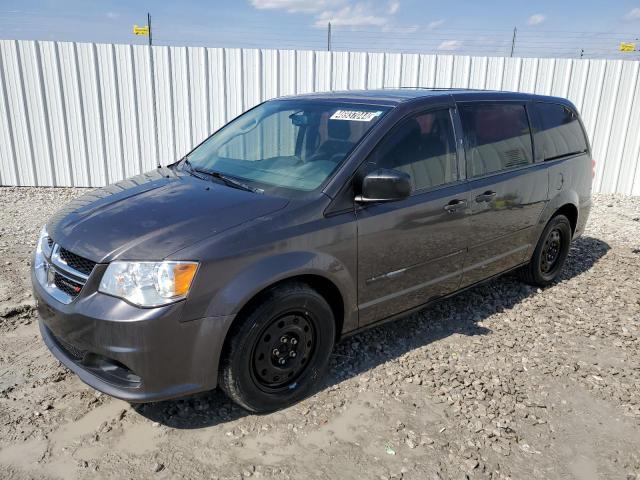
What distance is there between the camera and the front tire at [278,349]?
272cm

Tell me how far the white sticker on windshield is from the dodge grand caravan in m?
0.02

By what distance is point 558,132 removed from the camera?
4.83 m

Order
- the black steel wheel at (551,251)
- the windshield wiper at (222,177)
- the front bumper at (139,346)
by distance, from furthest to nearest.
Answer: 1. the black steel wheel at (551,251)
2. the windshield wiper at (222,177)
3. the front bumper at (139,346)

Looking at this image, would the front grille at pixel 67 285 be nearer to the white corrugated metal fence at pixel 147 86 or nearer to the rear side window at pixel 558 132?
the rear side window at pixel 558 132

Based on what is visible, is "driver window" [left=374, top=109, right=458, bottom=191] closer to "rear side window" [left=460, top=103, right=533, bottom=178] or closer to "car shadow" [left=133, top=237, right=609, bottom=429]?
"rear side window" [left=460, top=103, right=533, bottom=178]

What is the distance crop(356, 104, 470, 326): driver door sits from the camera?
3.23m

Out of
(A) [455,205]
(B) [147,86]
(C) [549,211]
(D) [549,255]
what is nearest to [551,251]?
(D) [549,255]

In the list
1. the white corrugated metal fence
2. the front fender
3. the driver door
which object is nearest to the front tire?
the front fender

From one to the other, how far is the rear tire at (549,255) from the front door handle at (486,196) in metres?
1.13

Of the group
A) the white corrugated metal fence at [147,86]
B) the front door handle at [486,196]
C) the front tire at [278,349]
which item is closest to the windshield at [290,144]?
the front tire at [278,349]

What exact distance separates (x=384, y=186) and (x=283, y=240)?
70 cm

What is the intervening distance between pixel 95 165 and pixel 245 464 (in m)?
7.27

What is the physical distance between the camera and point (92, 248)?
263 cm

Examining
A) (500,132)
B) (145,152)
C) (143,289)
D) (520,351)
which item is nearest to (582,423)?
(520,351)
